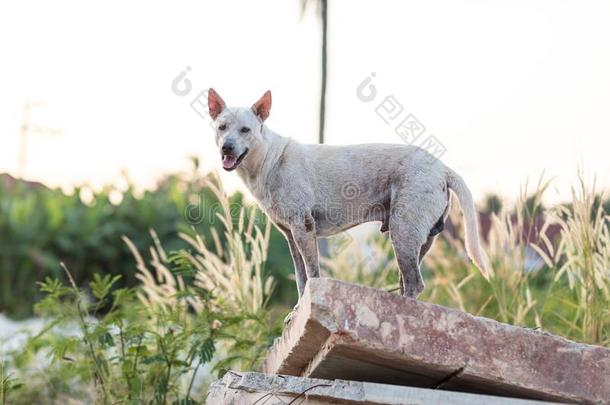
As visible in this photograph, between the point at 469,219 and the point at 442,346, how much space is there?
802mm

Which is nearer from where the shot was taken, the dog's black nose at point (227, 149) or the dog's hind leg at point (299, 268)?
the dog's black nose at point (227, 149)

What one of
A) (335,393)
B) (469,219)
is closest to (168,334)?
(335,393)

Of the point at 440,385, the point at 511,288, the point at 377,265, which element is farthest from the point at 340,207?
the point at 377,265

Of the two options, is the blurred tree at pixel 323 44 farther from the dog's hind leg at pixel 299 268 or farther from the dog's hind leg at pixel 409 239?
the dog's hind leg at pixel 409 239

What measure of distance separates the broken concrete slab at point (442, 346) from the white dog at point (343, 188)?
334mm

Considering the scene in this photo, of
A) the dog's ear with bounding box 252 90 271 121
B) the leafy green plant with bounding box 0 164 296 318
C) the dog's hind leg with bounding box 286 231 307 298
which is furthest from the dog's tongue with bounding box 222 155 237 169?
the leafy green plant with bounding box 0 164 296 318

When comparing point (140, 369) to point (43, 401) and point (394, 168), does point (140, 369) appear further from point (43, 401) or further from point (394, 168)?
point (394, 168)

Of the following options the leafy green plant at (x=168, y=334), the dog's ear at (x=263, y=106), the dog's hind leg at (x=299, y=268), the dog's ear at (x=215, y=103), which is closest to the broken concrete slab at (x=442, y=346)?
the dog's hind leg at (x=299, y=268)

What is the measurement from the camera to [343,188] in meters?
4.69

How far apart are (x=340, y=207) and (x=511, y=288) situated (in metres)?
3.00

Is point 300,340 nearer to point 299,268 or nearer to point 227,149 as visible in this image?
point 299,268

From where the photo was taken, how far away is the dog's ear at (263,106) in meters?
4.65

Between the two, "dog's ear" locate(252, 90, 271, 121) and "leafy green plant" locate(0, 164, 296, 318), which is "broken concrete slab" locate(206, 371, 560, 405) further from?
"leafy green plant" locate(0, 164, 296, 318)

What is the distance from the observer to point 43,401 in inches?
309
